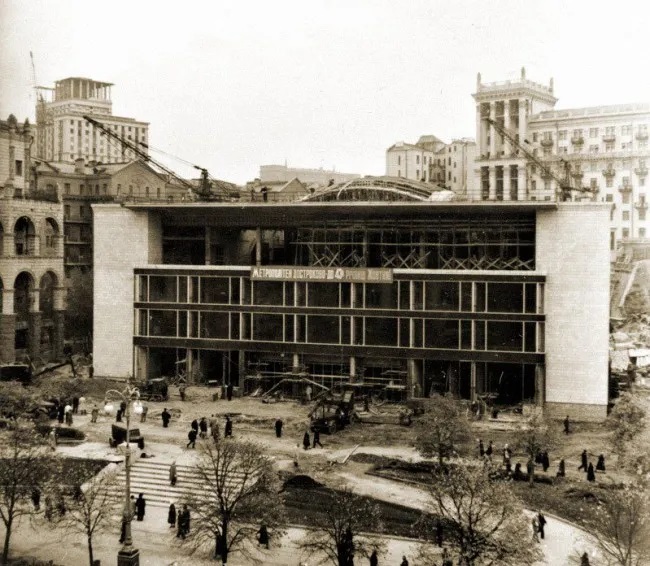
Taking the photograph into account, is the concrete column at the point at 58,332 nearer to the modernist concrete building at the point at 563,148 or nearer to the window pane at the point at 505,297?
the window pane at the point at 505,297

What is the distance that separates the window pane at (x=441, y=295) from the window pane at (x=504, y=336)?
3.13 m

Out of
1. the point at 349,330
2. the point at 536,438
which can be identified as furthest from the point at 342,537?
the point at 349,330

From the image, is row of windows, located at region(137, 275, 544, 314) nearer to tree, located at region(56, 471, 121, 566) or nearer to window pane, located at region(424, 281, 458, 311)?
window pane, located at region(424, 281, 458, 311)

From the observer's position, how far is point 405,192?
264 ft

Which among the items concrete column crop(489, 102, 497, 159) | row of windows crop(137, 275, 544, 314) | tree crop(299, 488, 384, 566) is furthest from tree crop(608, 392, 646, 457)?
concrete column crop(489, 102, 497, 159)

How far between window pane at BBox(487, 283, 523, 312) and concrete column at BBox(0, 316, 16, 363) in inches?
1794

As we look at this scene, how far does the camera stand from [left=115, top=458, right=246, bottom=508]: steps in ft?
146

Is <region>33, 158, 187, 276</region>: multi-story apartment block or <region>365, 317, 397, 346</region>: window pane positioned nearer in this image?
<region>365, 317, 397, 346</region>: window pane

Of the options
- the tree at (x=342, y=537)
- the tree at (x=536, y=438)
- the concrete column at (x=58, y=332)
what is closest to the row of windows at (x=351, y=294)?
the tree at (x=536, y=438)

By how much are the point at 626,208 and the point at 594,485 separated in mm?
84736

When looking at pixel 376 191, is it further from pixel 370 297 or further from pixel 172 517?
pixel 172 517

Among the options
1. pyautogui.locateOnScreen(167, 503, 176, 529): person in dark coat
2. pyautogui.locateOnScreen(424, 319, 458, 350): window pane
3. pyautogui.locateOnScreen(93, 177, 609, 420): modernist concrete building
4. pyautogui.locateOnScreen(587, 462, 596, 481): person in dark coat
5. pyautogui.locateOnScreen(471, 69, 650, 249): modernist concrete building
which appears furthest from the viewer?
pyautogui.locateOnScreen(471, 69, 650, 249): modernist concrete building

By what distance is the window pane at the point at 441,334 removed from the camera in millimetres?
64625

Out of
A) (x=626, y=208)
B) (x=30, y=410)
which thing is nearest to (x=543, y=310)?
(x=30, y=410)
